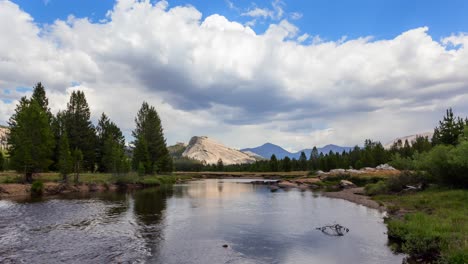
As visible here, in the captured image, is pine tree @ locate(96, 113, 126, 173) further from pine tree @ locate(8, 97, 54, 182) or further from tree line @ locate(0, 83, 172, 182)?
pine tree @ locate(8, 97, 54, 182)

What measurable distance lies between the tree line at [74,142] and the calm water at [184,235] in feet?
87.2

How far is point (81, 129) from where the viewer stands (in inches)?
3900

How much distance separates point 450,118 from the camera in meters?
86.7

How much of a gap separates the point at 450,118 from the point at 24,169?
101 m

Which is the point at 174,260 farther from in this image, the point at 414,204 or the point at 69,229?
the point at 414,204

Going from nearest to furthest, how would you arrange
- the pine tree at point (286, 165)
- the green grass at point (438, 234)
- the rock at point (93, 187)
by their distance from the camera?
the green grass at point (438, 234)
the rock at point (93, 187)
the pine tree at point (286, 165)

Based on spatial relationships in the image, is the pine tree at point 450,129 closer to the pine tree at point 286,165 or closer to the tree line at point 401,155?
the tree line at point 401,155

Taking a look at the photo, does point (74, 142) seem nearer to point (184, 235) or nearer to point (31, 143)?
point (31, 143)

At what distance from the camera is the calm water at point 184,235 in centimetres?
2116

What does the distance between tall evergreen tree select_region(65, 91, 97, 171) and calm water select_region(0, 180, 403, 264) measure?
2278 inches

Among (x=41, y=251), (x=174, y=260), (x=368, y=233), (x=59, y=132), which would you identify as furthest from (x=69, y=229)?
(x=59, y=132)

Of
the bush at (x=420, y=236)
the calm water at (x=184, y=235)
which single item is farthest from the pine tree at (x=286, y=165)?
the bush at (x=420, y=236)

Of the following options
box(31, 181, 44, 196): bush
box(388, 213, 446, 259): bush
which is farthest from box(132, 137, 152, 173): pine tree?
box(388, 213, 446, 259): bush

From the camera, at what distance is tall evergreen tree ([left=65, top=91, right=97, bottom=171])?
9744cm
